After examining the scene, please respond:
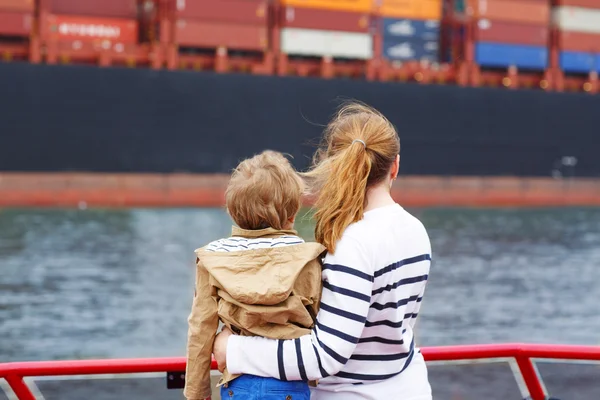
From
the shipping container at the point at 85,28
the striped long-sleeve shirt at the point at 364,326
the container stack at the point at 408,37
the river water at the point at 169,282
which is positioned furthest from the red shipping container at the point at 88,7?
the striped long-sleeve shirt at the point at 364,326

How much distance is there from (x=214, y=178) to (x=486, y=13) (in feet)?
35.5

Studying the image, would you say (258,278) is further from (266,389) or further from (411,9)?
(411,9)

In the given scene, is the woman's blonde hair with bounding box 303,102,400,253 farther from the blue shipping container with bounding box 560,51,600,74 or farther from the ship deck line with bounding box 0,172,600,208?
the blue shipping container with bounding box 560,51,600,74

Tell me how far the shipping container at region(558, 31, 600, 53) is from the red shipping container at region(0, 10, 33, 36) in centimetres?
1766

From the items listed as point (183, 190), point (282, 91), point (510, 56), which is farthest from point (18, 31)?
point (510, 56)

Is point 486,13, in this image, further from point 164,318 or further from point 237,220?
point 237,220

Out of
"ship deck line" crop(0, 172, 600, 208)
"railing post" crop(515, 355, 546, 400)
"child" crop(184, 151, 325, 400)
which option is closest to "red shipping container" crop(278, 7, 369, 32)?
"ship deck line" crop(0, 172, 600, 208)

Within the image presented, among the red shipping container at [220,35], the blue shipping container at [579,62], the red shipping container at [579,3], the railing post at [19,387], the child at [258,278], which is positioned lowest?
the railing post at [19,387]

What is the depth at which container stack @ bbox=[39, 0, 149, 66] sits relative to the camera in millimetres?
24000

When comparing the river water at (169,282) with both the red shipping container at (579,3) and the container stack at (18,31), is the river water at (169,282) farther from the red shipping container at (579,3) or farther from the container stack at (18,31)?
the red shipping container at (579,3)

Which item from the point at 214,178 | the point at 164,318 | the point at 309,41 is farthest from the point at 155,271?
the point at 309,41

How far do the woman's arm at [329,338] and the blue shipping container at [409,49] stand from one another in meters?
26.3

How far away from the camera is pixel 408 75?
28.2m

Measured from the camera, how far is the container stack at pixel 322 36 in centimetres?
2630
